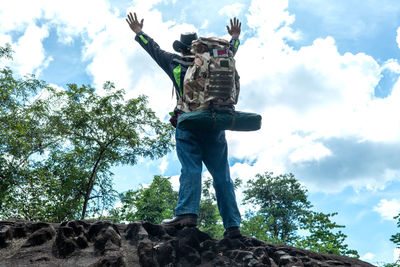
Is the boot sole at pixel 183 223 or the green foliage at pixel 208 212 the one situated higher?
the green foliage at pixel 208 212

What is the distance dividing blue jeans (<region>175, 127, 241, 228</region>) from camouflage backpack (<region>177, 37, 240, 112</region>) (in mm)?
512

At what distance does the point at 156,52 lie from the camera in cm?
571

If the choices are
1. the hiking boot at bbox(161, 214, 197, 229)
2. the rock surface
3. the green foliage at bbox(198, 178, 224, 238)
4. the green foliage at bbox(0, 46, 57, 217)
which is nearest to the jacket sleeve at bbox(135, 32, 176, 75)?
the hiking boot at bbox(161, 214, 197, 229)


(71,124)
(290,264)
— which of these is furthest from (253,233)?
(290,264)

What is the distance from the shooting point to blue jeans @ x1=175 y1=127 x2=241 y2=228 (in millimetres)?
4941

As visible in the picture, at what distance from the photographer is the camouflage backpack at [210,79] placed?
15.6 ft

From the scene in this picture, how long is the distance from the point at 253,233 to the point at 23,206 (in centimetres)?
1420

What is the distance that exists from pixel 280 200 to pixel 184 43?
2848 centimetres

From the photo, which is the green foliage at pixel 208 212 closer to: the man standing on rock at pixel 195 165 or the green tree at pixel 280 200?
the green tree at pixel 280 200

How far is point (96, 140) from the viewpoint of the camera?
17.1 meters

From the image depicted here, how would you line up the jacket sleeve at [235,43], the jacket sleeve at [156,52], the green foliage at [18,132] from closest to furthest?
the jacket sleeve at [156,52] < the jacket sleeve at [235,43] < the green foliage at [18,132]

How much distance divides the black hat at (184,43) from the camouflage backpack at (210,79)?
571mm

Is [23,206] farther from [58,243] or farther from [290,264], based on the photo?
[290,264]

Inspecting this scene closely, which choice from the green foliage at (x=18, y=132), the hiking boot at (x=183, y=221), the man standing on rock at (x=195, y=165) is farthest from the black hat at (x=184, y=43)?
the green foliage at (x=18, y=132)
